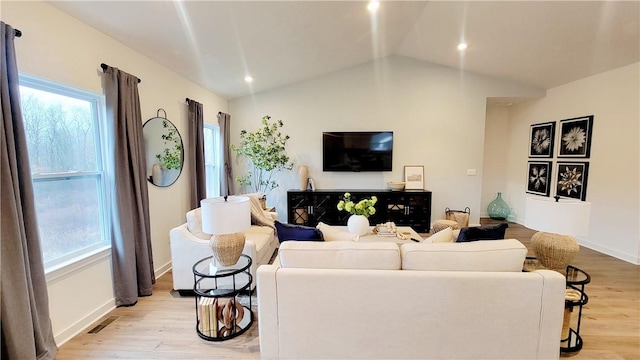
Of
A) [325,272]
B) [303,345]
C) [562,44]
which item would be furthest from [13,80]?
[562,44]

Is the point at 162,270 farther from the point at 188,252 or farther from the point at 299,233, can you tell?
the point at 299,233

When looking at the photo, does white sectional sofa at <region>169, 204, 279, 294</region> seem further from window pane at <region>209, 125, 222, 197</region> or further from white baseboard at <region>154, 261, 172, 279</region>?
window pane at <region>209, 125, 222, 197</region>

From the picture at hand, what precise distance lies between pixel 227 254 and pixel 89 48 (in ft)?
7.02

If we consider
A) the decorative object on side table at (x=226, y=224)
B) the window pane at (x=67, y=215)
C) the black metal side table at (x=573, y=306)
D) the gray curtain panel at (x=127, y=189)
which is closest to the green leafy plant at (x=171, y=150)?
the gray curtain panel at (x=127, y=189)

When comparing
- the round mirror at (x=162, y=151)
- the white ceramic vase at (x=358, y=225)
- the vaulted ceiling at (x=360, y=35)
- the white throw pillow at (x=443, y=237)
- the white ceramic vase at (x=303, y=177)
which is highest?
the vaulted ceiling at (x=360, y=35)

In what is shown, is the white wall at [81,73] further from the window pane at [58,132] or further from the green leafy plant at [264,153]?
the green leafy plant at [264,153]

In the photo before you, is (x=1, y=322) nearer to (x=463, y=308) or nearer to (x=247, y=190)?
(x=463, y=308)

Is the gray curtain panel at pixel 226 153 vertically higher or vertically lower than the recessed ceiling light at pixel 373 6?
lower

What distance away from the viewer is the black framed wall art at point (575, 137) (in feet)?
14.0

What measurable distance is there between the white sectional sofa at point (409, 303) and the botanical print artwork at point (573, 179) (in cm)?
380

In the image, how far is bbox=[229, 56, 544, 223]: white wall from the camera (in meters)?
5.25

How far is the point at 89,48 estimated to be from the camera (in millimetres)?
2414

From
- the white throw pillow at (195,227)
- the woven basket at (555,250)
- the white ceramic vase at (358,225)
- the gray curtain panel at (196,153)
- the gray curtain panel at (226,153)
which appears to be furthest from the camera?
the gray curtain panel at (226,153)

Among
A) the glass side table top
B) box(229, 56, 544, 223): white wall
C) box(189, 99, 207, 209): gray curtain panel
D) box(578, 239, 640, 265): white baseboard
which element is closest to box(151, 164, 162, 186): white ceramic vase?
box(189, 99, 207, 209): gray curtain panel
